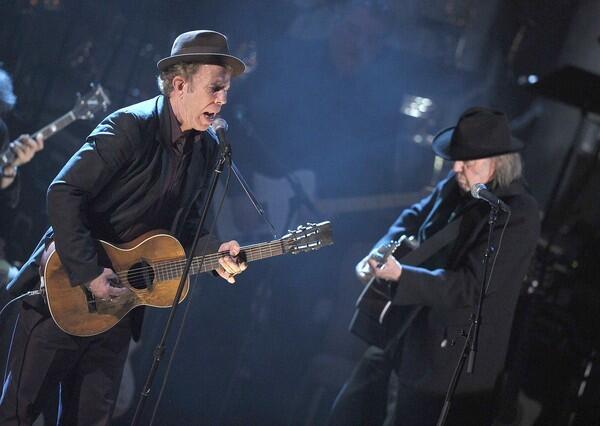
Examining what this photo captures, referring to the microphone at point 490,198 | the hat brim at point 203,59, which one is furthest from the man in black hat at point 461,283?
the hat brim at point 203,59

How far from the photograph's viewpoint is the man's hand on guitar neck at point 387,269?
4371 mm

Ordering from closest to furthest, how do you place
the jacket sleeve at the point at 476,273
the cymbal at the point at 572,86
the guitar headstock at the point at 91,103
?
the jacket sleeve at the point at 476,273 → the guitar headstock at the point at 91,103 → the cymbal at the point at 572,86

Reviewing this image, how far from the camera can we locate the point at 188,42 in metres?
3.81

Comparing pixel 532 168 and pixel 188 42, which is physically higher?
pixel 188 42

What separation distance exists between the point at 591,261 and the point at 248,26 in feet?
14.0

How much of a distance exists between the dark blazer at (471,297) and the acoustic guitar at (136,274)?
0.81 m

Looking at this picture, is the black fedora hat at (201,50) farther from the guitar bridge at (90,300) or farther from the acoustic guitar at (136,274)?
the guitar bridge at (90,300)

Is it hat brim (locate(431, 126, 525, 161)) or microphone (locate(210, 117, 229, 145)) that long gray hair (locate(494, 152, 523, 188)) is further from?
microphone (locate(210, 117, 229, 145))

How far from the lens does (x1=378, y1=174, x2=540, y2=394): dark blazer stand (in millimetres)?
4320

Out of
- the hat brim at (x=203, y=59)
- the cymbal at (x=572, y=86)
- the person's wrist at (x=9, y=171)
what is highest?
the cymbal at (x=572, y=86)

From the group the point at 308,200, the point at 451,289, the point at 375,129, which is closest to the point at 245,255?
the point at 451,289

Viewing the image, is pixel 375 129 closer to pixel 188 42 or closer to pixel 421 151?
pixel 421 151

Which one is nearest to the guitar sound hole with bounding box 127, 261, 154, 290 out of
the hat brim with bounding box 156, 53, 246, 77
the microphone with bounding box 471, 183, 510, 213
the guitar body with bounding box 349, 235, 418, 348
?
the hat brim with bounding box 156, 53, 246, 77

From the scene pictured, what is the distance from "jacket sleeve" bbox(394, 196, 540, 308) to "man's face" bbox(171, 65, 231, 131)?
1623 mm
